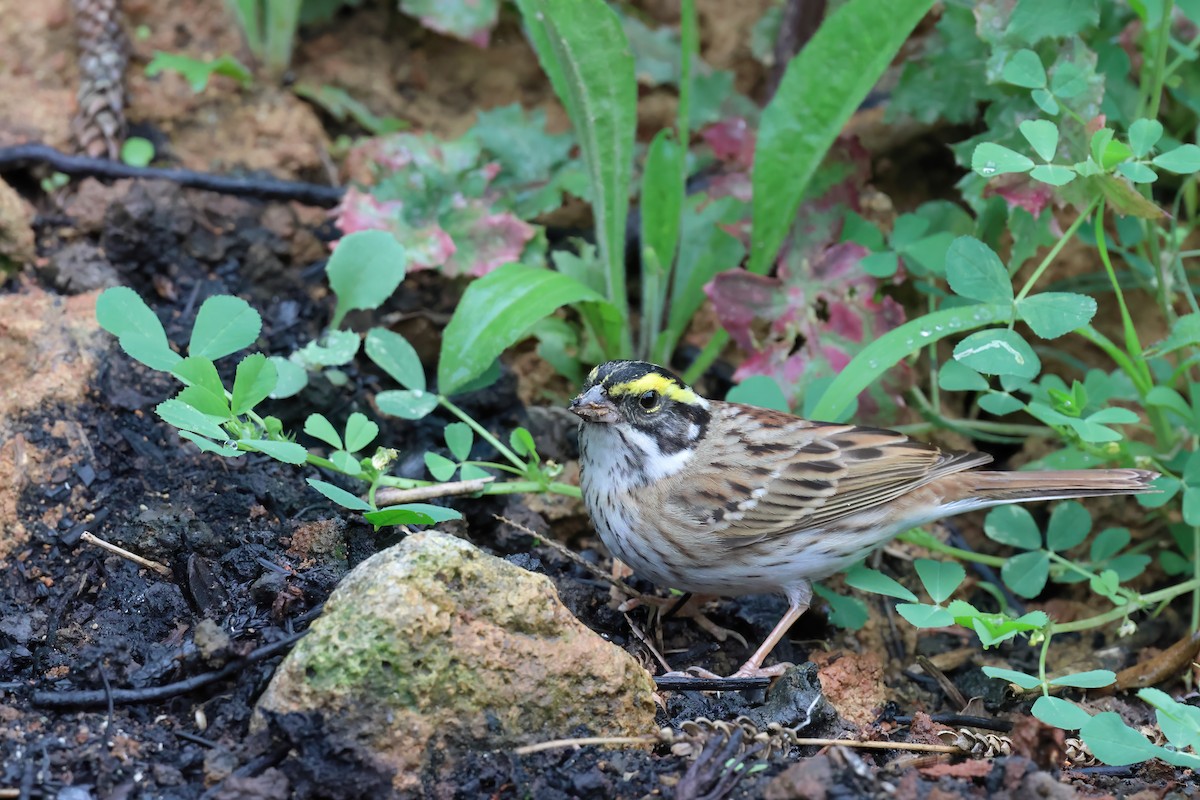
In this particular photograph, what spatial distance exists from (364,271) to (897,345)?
199 centimetres

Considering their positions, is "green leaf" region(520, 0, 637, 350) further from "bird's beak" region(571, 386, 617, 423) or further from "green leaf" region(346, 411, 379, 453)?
"green leaf" region(346, 411, 379, 453)

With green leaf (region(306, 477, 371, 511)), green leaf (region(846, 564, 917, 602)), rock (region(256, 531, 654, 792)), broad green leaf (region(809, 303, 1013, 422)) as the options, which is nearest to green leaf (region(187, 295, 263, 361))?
green leaf (region(306, 477, 371, 511))

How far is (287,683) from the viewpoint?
9.73 ft

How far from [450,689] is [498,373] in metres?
1.89

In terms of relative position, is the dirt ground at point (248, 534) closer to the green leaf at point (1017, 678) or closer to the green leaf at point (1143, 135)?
the green leaf at point (1017, 678)

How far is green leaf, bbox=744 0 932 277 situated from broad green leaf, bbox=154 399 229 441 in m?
2.61

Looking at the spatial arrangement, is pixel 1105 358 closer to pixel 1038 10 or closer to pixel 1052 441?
pixel 1052 441

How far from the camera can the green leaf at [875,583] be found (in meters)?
3.99

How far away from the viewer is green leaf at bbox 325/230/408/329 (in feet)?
15.1

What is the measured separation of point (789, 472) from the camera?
4.48 metres

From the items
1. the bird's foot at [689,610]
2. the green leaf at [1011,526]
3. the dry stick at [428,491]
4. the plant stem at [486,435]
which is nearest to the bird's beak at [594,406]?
the plant stem at [486,435]

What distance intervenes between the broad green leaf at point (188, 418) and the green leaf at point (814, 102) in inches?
103

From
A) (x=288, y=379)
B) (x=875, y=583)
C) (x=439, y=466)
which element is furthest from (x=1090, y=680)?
(x=288, y=379)

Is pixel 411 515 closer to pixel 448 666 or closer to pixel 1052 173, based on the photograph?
pixel 448 666
